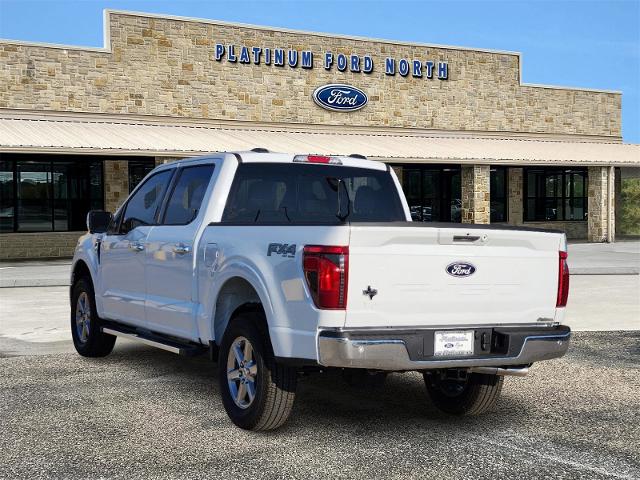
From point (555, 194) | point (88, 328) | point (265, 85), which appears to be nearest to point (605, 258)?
point (265, 85)

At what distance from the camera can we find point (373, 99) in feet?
105

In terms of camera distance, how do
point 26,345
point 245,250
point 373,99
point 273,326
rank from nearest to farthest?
1. point 273,326
2. point 245,250
3. point 26,345
4. point 373,99

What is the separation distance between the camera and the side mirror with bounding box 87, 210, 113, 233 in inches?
344

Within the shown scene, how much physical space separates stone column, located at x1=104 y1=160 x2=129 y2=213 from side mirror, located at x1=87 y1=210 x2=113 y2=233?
63.1 ft

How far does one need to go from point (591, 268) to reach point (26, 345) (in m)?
13.9

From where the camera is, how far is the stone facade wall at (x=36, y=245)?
2609 cm

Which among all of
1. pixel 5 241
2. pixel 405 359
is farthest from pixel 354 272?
pixel 5 241

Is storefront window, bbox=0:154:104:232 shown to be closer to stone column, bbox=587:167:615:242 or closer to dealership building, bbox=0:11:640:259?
dealership building, bbox=0:11:640:259

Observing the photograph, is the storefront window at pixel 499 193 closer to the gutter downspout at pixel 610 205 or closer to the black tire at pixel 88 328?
the gutter downspout at pixel 610 205

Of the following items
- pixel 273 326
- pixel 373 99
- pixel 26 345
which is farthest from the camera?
pixel 373 99

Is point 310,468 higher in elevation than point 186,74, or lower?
lower

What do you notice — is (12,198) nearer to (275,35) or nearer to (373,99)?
(275,35)

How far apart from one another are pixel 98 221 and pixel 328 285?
13.2 ft

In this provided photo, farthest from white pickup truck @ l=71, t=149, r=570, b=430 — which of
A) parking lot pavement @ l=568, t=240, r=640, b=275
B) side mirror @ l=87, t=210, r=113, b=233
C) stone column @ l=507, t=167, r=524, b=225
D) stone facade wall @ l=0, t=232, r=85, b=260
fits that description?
stone column @ l=507, t=167, r=524, b=225
